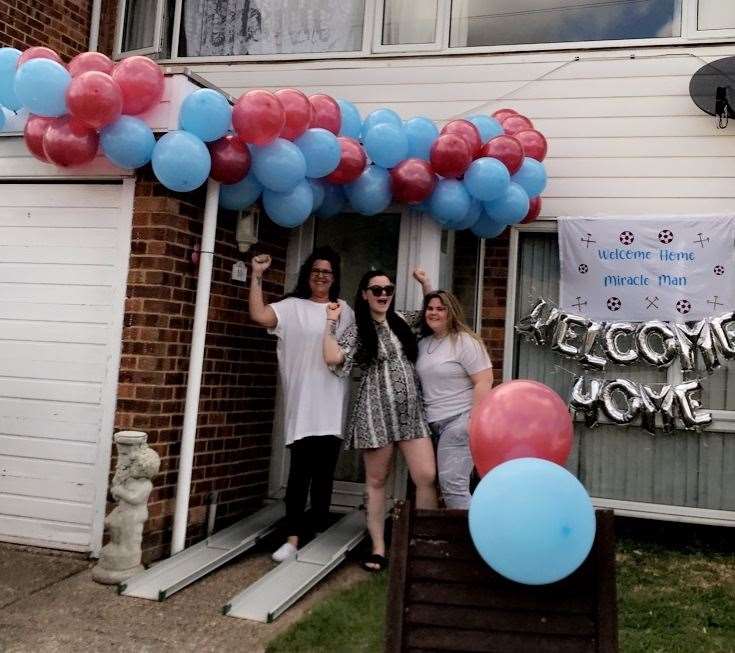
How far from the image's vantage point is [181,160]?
403 centimetres

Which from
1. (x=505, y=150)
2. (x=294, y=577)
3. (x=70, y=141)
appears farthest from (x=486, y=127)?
(x=294, y=577)

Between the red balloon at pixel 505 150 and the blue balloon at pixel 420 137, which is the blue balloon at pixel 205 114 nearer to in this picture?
the blue balloon at pixel 420 137

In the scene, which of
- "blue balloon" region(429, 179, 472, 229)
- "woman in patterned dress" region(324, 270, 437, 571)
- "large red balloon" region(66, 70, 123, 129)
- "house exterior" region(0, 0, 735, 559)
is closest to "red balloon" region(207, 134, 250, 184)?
"house exterior" region(0, 0, 735, 559)

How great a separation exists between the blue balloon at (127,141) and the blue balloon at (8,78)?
0.55 m

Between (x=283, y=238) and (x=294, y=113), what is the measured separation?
1550mm

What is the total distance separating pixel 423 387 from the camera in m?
4.61

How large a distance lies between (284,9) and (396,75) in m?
1.17

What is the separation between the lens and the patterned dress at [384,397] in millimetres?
4469

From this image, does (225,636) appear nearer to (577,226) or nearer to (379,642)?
(379,642)

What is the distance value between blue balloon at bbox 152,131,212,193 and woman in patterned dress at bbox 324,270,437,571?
3.40 ft

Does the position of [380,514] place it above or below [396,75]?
below

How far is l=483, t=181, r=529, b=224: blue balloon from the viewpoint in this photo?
15.9 feet

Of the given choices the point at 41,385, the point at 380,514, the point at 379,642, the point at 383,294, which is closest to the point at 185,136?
the point at 383,294

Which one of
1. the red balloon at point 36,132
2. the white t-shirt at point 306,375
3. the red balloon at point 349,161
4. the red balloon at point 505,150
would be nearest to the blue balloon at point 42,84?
the red balloon at point 36,132
